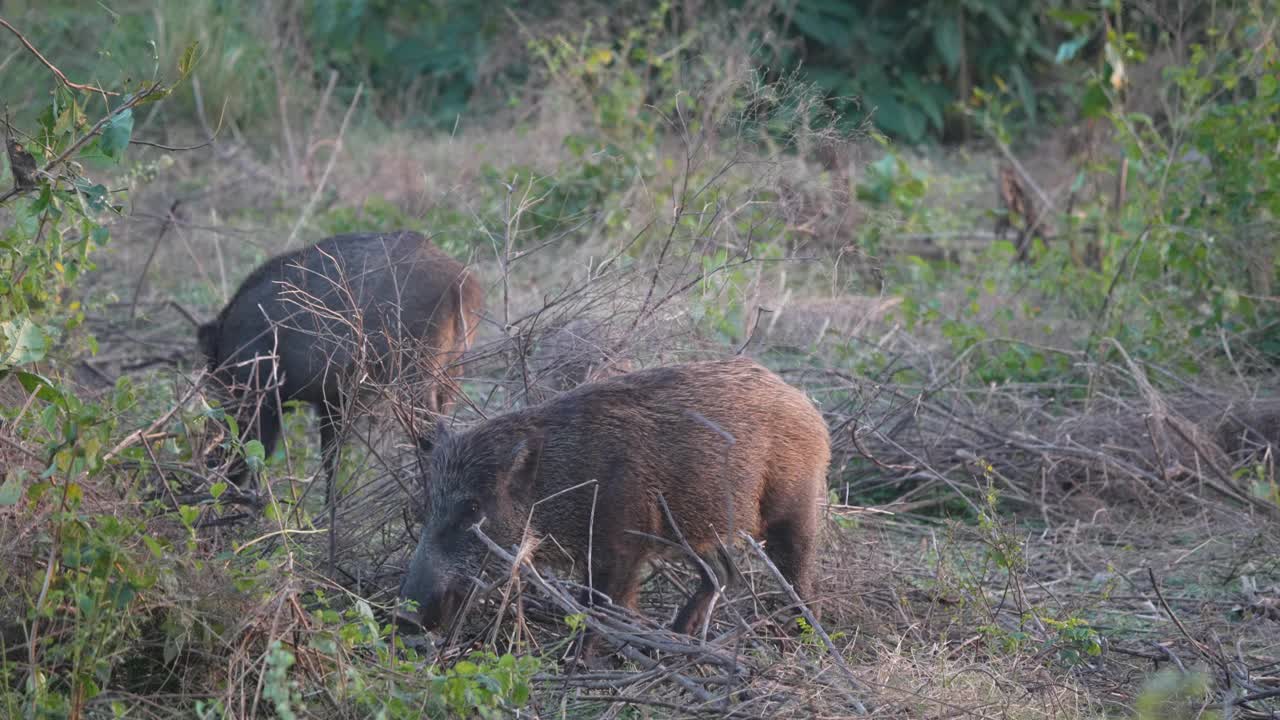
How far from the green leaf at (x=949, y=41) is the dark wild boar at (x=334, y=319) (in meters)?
9.43

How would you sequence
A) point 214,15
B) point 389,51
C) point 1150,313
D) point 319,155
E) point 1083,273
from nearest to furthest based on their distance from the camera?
point 1150,313, point 1083,273, point 319,155, point 214,15, point 389,51

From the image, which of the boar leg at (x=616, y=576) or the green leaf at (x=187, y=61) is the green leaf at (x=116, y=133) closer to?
the green leaf at (x=187, y=61)

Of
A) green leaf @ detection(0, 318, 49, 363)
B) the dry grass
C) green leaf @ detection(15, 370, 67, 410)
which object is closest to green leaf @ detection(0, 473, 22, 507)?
the dry grass

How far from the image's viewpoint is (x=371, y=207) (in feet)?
33.5

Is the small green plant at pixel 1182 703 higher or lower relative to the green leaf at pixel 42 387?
lower

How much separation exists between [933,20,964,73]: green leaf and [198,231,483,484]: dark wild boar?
371 inches

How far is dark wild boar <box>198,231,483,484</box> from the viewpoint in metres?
5.67

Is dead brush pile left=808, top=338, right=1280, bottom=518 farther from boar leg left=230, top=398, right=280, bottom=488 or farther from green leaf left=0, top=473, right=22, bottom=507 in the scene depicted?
green leaf left=0, top=473, right=22, bottom=507

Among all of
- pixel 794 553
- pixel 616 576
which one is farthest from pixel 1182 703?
pixel 616 576

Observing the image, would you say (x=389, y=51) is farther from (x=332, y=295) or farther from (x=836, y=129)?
(x=836, y=129)

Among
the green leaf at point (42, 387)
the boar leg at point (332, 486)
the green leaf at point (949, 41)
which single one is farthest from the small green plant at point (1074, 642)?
the green leaf at point (949, 41)

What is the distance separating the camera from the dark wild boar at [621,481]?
4.27 meters

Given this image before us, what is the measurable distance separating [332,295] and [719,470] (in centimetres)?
235

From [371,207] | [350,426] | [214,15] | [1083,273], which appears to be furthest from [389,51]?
[350,426]
